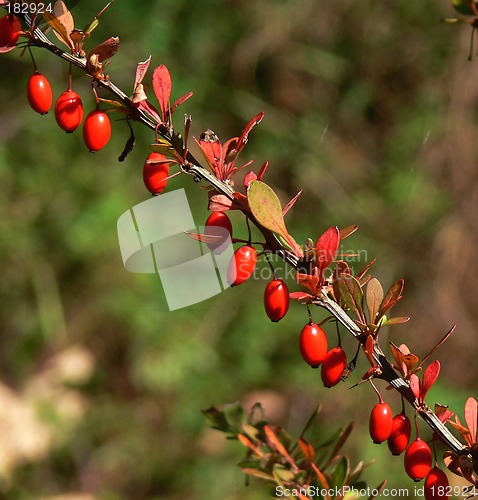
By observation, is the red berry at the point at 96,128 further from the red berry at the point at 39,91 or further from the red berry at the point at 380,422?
the red berry at the point at 380,422

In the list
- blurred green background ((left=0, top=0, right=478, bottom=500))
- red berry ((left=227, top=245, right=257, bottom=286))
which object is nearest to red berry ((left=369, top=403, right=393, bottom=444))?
A: red berry ((left=227, top=245, right=257, bottom=286))

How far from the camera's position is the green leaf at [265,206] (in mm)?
405

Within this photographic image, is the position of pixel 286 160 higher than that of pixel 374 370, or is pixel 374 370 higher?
pixel 374 370

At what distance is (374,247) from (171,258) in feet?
1.87

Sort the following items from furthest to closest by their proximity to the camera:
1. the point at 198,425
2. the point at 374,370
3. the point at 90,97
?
1. the point at 90,97
2. the point at 198,425
3. the point at 374,370

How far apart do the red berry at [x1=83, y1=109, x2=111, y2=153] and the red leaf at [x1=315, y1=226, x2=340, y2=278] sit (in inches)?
6.4

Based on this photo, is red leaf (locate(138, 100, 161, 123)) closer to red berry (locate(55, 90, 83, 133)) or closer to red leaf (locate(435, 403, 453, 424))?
red berry (locate(55, 90, 83, 133))

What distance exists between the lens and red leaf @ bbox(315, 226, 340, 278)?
43cm

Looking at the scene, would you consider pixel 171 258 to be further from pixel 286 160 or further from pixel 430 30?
pixel 430 30

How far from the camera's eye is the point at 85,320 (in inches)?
79.6

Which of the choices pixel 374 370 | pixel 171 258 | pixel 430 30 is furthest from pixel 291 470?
pixel 430 30

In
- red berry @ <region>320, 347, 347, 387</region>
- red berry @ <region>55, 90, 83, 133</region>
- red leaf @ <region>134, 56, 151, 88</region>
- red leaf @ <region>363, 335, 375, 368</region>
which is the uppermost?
red leaf @ <region>134, 56, 151, 88</region>

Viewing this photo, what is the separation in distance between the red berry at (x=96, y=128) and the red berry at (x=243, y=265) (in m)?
0.13

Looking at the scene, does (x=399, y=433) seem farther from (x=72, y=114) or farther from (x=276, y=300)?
(x=72, y=114)
